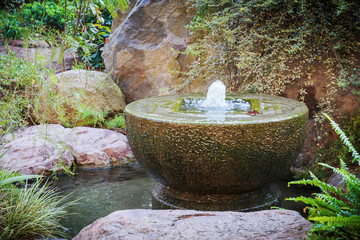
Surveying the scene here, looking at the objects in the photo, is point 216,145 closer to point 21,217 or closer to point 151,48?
point 21,217

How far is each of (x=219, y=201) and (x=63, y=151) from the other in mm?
2138

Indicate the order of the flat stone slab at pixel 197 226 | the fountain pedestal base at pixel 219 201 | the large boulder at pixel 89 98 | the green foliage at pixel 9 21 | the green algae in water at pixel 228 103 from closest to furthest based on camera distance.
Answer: the flat stone slab at pixel 197 226 → the green foliage at pixel 9 21 → the fountain pedestal base at pixel 219 201 → the green algae in water at pixel 228 103 → the large boulder at pixel 89 98

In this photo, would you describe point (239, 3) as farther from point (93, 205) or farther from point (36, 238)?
point (36, 238)

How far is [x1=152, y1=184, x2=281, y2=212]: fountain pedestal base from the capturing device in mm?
2498

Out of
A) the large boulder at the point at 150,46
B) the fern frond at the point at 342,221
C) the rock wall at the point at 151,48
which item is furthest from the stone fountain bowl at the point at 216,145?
the large boulder at the point at 150,46

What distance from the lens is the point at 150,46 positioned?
5695mm

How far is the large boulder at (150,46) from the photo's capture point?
5531mm

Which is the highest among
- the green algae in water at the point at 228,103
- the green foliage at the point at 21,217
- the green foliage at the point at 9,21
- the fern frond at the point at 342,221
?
the green foliage at the point at 9,21

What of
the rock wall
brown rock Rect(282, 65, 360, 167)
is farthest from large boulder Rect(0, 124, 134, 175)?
brown rock Rect(282, 65, 360, 167)

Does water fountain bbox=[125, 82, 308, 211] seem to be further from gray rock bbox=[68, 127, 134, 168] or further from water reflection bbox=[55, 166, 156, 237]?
gray rock bbox=[68, 127, 134, 168]

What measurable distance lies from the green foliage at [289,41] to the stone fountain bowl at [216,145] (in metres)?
1.03

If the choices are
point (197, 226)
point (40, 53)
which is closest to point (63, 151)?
point (40, 53)

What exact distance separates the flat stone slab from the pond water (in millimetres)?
933

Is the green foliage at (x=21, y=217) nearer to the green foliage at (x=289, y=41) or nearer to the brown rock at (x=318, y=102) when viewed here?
the green foliage at (x=289, y=41)
